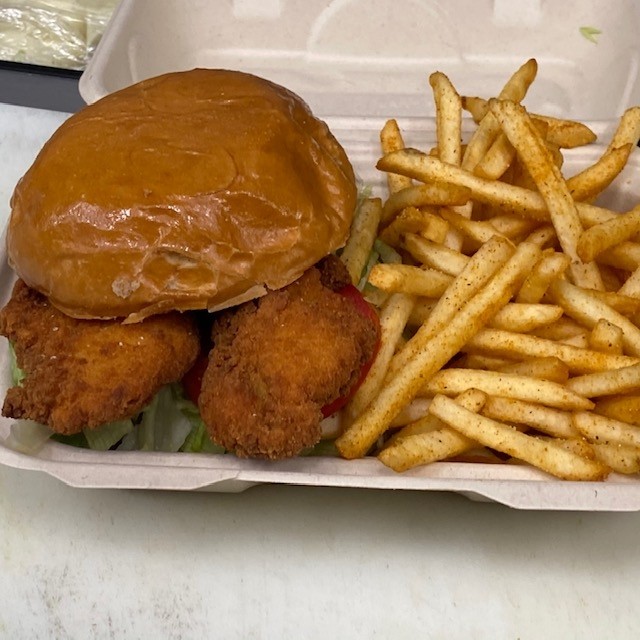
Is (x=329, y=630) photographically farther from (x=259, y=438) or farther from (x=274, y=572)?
(x=259, y=438)

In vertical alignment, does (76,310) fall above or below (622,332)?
below

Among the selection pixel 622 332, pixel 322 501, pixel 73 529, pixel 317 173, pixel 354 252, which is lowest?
pixel 73 529

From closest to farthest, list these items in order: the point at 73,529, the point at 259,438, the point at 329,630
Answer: the point at 259,438 → the point at 329,630 → the point at 73,529

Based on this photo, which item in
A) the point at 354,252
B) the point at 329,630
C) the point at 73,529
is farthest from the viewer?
the point at 354,252

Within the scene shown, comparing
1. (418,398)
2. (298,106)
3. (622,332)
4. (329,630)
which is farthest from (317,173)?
(329,630)

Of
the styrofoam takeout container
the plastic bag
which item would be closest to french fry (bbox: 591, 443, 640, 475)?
Result: the styrofoam takeout container

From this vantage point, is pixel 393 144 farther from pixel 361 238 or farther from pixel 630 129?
pixel 630 129

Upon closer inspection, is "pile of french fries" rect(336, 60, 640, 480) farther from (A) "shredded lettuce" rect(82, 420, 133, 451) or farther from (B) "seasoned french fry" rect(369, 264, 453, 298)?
(A) "shredded lettuce" rect(82, 420, 133, 451)

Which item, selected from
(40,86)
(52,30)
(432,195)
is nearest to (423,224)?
(432,195)
